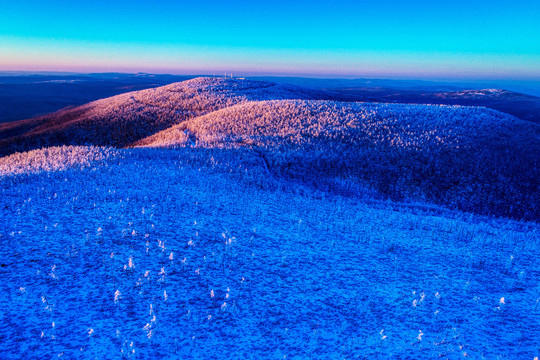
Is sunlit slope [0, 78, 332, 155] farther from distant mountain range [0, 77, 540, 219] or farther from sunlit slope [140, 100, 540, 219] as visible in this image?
sunlit slope [140, 100, 540, 219]

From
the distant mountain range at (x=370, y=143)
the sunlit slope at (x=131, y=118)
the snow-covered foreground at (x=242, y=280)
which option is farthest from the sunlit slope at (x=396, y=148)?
the sunlit slope at (x=131, y=118)

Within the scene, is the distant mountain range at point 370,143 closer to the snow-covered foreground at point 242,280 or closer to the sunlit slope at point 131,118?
the sunlit slope at point 131,118

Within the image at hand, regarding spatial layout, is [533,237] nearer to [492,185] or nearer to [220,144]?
[492,185]

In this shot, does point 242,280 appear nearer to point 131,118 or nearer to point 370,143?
point 370,143

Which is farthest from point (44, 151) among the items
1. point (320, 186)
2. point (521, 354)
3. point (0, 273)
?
point (521, 354)

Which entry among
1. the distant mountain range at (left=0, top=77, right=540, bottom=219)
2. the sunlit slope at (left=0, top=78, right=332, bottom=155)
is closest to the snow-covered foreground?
the distant mountain range at (left=0, top=77, right=540, bottom=219)

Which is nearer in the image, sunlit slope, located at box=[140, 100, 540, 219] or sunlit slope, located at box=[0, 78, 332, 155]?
sunlit slope, located at box=[140, 100, 540, 219]
